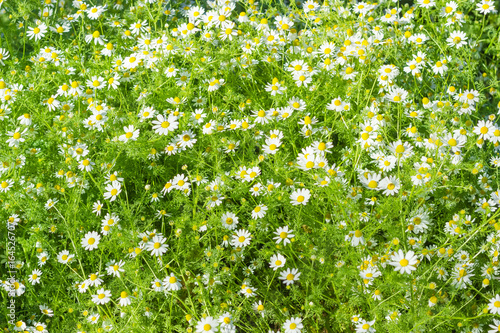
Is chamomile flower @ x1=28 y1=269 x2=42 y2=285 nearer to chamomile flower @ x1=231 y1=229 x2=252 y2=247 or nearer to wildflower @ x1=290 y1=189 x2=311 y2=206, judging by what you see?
chamomile flower @ x1=231 y1=229 x2=252 y2=247

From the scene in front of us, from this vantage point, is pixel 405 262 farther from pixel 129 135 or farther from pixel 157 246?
pixel 129 135

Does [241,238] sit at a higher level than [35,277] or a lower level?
lower

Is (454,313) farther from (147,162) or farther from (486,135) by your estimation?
(147,162)

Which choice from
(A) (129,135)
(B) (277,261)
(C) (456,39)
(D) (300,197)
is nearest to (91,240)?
(A) (129,135)

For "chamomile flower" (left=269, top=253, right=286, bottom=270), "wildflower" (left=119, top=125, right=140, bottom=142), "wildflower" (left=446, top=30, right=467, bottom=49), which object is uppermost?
"wildflower" (left=446, top=30, right=467, bottom=49)

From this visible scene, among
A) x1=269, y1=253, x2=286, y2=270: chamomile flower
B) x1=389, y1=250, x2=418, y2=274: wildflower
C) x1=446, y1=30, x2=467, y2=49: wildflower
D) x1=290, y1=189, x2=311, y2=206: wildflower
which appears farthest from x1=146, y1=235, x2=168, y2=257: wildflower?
x1=446, y1=30, x2=467, y2=49: wildflower

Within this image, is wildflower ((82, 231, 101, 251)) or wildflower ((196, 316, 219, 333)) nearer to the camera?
wildflower ((196, 316, 219, 333))

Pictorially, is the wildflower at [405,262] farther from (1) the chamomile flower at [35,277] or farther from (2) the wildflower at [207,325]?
(1) the chamomile flower at [35,277]

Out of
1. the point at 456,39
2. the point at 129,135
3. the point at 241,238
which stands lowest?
the point at 241,238

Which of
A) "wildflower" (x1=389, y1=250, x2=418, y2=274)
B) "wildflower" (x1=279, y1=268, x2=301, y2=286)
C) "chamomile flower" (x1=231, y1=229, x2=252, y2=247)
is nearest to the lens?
"wildflower" (x1=389, y1=250, x2=418, y2=274)

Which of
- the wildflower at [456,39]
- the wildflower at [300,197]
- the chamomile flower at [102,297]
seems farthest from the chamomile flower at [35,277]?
the wildflower at [456,39]

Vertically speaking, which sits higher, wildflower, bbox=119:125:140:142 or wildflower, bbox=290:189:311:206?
wildflower, bbox=119:125:140:142

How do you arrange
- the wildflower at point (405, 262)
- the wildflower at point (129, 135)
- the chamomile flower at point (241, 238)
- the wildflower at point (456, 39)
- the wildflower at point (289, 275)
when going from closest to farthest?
the wildflower at point (405, 262) < the wildflower at point (289, 275) < the chamomile flower at point (241, 238) < the wildflower at point (129, 135) < the wildflower at point (456, 39)
